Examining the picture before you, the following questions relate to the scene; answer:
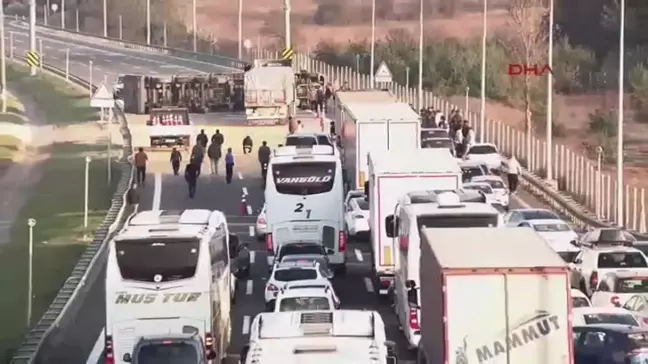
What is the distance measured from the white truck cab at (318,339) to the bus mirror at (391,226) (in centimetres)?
1229

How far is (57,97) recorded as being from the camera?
3713 inches

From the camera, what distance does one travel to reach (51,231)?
46688mm

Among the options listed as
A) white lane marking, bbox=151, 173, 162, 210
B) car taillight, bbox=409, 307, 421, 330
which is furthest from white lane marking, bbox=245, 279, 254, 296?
white lane marking, bbox=151, 173, 162, 210

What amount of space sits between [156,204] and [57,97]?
45745mm

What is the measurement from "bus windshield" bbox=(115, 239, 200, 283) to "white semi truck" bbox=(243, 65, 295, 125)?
4627cm

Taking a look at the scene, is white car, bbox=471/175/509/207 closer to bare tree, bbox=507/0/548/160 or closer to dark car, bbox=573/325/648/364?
bare tree, bbox=507/0/548/160

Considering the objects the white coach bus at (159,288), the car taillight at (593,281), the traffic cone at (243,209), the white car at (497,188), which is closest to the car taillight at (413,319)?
the white coach bus at (159,288)

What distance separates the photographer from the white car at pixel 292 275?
32.4m

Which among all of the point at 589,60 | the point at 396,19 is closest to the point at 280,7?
the point at 396,19

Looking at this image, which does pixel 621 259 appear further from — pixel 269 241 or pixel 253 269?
pixel 253 269

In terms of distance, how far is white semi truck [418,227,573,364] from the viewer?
20.1m

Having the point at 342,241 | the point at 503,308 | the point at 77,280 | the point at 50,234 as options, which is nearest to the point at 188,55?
the point at 50,234

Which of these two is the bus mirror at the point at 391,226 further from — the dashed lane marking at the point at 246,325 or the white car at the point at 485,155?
the white car at the point at 485,155

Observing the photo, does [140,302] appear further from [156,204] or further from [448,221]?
[156,204]
